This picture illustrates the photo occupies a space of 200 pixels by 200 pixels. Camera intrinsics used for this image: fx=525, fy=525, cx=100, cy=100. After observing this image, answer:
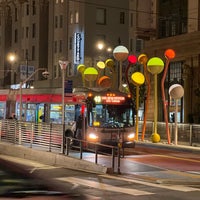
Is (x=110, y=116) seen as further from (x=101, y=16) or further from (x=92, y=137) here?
(x=101, y=16)

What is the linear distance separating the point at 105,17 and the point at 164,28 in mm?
21503

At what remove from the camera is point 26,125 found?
22078mm

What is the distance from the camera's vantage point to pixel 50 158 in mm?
19672

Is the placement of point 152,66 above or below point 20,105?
above

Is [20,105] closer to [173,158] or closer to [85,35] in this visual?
[173,158]

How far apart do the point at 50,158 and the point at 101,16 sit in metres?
46.1

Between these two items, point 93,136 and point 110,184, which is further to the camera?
point 93,136

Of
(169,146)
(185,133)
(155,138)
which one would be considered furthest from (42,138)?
(185,133)

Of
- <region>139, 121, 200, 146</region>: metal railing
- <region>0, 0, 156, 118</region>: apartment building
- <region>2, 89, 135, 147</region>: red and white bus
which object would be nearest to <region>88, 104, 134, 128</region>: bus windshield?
<region>2, 89, 135, 147</region>: red and white bus

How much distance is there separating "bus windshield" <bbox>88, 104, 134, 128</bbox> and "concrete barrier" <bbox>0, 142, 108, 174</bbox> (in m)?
3.55

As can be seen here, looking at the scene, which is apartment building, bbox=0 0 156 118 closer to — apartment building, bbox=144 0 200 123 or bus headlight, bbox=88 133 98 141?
apartment building, bbox=144 0 200 123

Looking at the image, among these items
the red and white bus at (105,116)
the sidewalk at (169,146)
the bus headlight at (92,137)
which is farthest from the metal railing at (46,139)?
the sidewalk at (169,146)

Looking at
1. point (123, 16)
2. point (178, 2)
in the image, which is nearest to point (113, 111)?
point (178, 2)

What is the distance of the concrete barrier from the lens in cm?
1738
